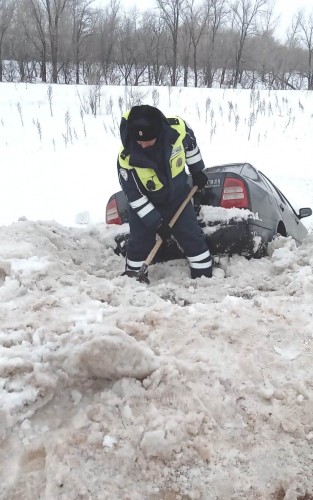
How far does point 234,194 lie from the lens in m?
3.54

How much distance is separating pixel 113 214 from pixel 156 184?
→ 682mm

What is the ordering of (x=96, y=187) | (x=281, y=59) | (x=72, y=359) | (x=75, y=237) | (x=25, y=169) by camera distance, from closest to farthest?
(x=72, y=359) → (x=75, y=237) → (x=96, y=187) → (x=25, y=169) → (x=281, y=59)

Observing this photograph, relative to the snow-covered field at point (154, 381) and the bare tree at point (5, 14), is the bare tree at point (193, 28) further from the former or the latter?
the snow-covered field at point (154, 381)

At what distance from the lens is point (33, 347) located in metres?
1.95

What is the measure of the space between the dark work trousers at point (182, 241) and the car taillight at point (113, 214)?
386 mm

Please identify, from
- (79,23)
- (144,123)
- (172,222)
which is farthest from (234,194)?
(79,23)

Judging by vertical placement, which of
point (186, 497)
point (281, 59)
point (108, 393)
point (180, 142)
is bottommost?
point (186, 497)

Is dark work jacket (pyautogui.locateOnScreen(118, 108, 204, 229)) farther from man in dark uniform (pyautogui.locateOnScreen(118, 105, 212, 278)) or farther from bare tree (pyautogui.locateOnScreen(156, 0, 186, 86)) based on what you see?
bare tree (pyautogui.locateOnScreen(156, 0, 186, 86))

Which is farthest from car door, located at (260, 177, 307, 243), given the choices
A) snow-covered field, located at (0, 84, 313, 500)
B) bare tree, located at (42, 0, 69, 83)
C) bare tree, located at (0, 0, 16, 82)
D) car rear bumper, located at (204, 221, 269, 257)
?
bare tree, located at (0, 0, 16, 82)

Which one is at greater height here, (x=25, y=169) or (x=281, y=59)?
(x=281, y=59)

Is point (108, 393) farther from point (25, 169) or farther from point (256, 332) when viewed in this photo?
point (25, 169)

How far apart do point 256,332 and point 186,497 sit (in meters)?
0.92

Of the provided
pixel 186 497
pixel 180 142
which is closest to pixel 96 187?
pixel 180 142

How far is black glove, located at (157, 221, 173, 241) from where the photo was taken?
138 inches
